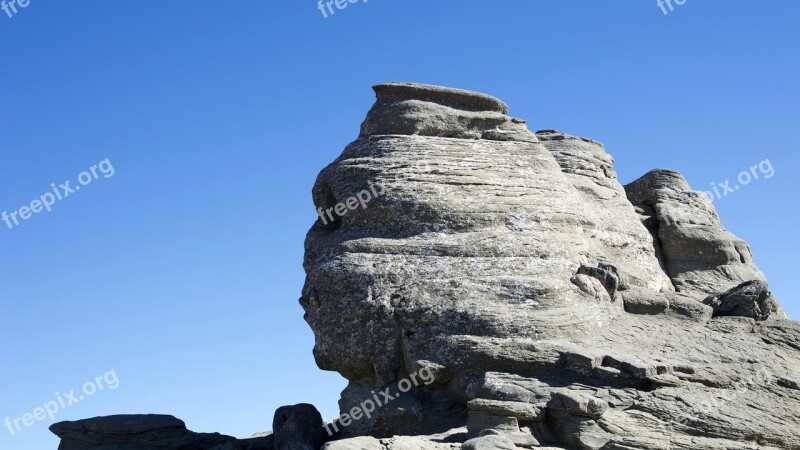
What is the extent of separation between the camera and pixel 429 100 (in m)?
23.7

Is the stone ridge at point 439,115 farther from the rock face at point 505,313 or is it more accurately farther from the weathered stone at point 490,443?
the weathered stone at point 490,443

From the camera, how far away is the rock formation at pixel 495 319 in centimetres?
1792

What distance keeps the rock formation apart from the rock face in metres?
0.04

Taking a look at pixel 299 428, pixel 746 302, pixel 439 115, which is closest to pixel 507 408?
pixel 299 428

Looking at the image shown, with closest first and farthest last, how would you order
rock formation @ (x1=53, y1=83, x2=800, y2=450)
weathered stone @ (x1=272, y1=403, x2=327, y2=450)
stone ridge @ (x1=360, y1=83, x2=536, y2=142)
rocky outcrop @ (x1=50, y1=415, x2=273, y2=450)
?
rock formation @ (x1=53, y1=83, x2=800, y2=450), weathered stone @ (x1=272, y1=403, x2=327, y2=450), rocky outcrop @ (x1=50, y1=415, x2=273, y2=450), stone ridge @ (x1=360, y1=83, x2=536, y2=142)

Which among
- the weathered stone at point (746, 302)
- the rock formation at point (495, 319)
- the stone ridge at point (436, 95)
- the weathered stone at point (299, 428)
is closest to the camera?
the rock formation at point (495, 319)

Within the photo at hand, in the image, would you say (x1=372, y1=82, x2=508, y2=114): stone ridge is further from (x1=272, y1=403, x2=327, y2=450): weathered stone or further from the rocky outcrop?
the rocky outcrop

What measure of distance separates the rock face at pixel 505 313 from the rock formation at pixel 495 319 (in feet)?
0.12

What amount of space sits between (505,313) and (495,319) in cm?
27

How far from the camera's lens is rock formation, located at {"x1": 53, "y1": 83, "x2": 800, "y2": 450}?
17.9 metres

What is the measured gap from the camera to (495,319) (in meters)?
19.0

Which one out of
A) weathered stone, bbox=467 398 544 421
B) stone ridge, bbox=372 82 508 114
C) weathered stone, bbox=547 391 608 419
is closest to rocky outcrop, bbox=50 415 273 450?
weathered stone, bbox=467 398 544 421

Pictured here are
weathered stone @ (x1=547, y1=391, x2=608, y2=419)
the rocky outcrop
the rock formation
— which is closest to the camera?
weathered stone @ (x1=547, y1=391, x2=608, y2=419)

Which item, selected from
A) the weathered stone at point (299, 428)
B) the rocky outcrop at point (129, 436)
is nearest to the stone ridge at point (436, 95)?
the weathered stone at point (299, 428)
